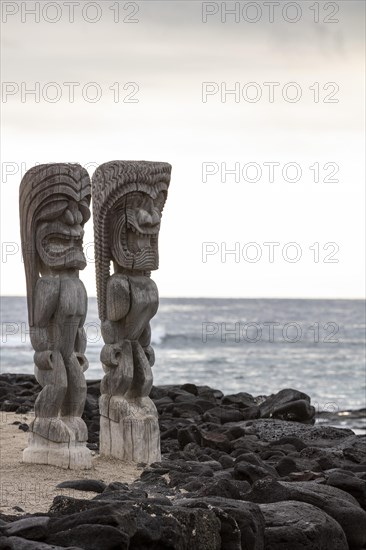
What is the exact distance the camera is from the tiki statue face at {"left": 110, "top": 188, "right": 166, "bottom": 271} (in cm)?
1317

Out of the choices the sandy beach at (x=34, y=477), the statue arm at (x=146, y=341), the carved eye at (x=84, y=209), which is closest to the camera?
the sandy beach at (x=34, y=477)

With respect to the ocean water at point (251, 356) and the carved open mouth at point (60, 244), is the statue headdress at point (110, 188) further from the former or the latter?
the ocean water at point (251, 356)

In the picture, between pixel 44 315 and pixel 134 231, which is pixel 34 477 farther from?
pixel 134 231

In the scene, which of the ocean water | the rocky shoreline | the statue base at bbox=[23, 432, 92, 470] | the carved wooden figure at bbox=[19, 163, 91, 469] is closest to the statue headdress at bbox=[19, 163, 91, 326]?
the carved wooden figure at bbox=[19, 163, 91, 469]

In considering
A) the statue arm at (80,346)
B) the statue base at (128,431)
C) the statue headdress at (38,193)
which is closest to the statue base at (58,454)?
the statue base at (128,431)

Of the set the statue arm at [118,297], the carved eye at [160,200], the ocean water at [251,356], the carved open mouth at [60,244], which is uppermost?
the carved eye at [160,200]

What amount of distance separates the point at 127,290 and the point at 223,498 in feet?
12.0

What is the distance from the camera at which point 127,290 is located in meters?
13.2

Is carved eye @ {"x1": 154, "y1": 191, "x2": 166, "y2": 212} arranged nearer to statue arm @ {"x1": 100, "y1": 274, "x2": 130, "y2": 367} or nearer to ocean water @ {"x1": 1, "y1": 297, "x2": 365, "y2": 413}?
statue arm @ {"x1": 100, "y1": 274, "x2": 130, "y2": 367}

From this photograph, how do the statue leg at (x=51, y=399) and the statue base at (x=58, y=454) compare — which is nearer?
the statue base at (x=58, y=454)

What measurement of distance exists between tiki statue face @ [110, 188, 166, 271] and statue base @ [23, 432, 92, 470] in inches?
78.8

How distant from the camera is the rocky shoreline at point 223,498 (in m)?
8.77

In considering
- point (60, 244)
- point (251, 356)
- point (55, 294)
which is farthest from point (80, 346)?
point (251, 356)

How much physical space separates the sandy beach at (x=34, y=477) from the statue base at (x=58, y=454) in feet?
0.26
